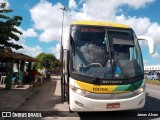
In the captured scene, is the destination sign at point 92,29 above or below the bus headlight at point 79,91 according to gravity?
above

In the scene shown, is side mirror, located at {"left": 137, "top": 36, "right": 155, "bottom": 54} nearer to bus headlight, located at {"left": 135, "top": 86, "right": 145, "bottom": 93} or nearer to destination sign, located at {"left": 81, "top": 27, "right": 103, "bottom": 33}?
bus headlight, located at {"left": 135, "top": 86, "right": 145, "bottom": 93}

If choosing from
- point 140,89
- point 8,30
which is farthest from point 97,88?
point 8,30

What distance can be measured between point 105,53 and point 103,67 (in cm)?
57

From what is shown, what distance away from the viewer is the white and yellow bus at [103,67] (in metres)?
8.19

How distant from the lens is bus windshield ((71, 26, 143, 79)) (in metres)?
8.54

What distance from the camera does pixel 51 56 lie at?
333 feet

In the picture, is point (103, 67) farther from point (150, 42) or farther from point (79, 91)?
point (150, 42)

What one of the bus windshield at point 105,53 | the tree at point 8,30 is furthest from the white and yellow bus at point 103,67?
the tree at point 8,30

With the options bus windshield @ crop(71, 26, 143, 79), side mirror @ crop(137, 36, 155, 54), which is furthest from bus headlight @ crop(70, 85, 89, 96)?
side mirror @ crop(137, 36, 155, 54)

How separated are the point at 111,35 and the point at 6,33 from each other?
14.9m

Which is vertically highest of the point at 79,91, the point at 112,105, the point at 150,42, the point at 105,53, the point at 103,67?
the point at 150,42

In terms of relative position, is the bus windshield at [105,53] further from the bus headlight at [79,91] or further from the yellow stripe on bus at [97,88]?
the bus headlight at [79,91]

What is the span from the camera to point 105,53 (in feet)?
29.3

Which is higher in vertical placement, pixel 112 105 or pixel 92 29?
pixel 92 29
